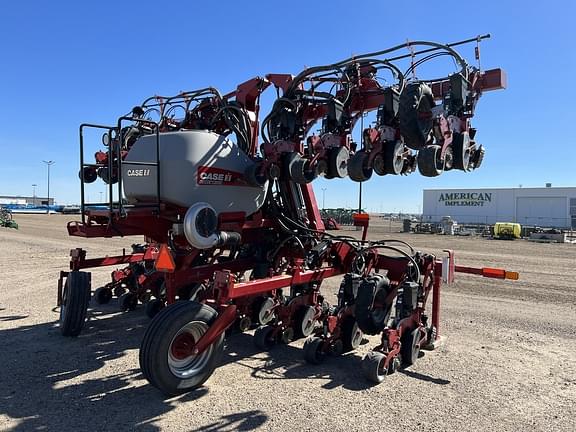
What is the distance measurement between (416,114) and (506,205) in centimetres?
5090

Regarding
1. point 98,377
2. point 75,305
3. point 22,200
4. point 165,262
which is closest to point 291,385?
point 165,262

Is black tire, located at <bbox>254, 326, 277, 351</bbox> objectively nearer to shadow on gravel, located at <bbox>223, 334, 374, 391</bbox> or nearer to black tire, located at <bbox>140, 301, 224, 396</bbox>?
shadow on gravel, located at <bbox>223, 334, 374, 391</bbox>

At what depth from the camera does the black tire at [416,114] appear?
17.0 feet

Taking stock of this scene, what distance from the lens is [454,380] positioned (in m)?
5.58

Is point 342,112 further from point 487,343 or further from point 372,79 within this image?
point 487,343

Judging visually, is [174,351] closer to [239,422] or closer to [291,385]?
[239,422]

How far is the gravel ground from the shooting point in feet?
14.6

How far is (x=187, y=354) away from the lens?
499 cm

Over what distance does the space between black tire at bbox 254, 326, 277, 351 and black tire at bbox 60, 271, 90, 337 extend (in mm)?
2583

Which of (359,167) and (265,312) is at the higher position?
(359,167)

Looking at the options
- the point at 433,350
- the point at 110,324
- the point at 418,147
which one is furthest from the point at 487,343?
the point at 110,324

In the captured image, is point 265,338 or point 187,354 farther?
point 265,338

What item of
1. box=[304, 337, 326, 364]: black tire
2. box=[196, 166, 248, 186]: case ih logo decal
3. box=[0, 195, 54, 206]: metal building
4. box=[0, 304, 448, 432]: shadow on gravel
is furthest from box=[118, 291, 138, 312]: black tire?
box=[0, 195, 54, 206]: metal building

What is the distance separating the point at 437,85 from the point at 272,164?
92.3 inches
